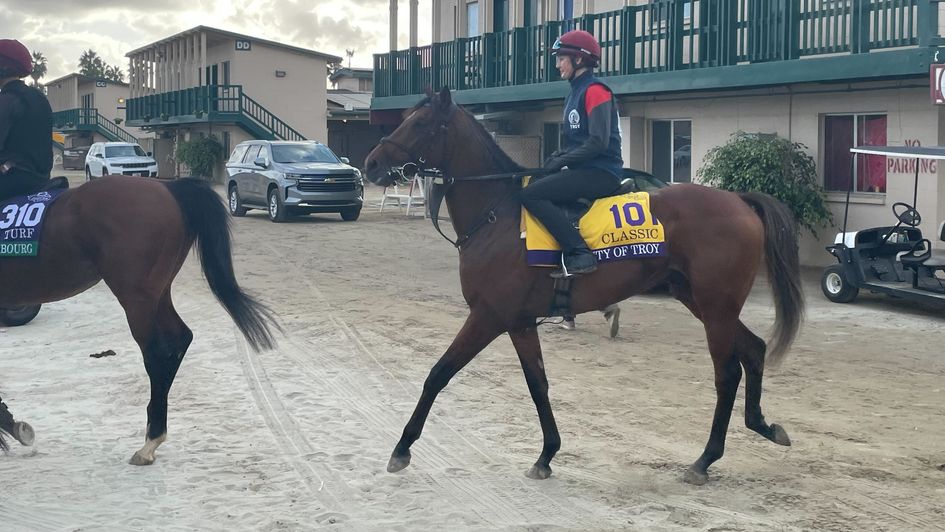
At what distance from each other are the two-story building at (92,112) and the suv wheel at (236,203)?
4094cm

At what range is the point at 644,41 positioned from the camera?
19.9 metres

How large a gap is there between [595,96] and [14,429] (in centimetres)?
423

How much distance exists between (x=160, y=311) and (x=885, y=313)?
9103mm

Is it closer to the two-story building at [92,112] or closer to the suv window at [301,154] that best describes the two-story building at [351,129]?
the two-story building at [92,112]

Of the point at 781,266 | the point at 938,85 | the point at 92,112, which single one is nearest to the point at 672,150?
the point at 938,85

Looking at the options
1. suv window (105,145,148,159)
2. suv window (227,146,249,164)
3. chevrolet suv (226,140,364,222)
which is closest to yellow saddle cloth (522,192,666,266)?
chevrolet suv (226,140,364,222)

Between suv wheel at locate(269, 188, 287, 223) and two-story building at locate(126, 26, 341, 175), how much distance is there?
716 inches

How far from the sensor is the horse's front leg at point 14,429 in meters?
6.63

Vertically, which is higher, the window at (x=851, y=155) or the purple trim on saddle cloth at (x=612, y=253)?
the window at (x=851, y=155)

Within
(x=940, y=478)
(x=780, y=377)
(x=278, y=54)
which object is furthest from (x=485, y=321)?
(x=278, y=54)

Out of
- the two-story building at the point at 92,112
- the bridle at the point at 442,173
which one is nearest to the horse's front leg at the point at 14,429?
the bridle at the point at 442,173

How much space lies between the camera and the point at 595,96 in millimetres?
6391

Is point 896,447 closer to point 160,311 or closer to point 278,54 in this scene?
point 160,311

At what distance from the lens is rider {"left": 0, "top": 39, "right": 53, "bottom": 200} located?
6957mm
